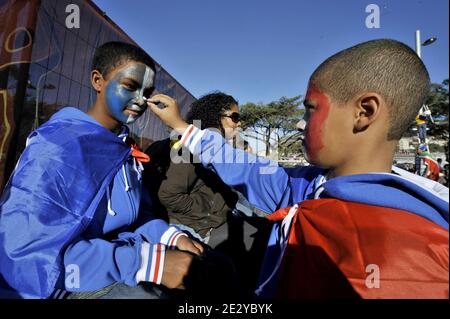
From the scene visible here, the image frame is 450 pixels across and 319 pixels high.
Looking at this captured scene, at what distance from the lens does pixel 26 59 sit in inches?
66.1

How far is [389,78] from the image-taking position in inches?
34.1

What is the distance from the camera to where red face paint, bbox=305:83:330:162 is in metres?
0.95

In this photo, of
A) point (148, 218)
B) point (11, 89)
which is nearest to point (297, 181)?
point (148, 218)

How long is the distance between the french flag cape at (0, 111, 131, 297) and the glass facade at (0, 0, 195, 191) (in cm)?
83

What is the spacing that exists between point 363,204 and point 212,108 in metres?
1.80

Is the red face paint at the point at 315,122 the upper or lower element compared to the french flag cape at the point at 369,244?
upper

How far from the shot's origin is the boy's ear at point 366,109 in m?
0.86

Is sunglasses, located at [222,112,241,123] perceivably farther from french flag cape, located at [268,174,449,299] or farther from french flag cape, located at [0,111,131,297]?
french flag cape, located at [268,174,449,299]

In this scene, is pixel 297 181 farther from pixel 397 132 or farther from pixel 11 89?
pixel 11 89

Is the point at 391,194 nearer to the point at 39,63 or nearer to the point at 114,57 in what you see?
the point at 114,57

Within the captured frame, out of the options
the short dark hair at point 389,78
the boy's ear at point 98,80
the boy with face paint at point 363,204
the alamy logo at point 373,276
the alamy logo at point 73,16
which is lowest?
the alamy logo at point 373,276

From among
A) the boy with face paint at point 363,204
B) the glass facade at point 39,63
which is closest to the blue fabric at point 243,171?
the boy with face paint at point 363,204

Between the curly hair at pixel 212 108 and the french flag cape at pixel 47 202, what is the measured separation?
52.8 inches

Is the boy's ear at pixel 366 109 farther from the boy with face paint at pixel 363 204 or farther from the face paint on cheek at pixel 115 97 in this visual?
the face paint on cheek at pixel 115 97
